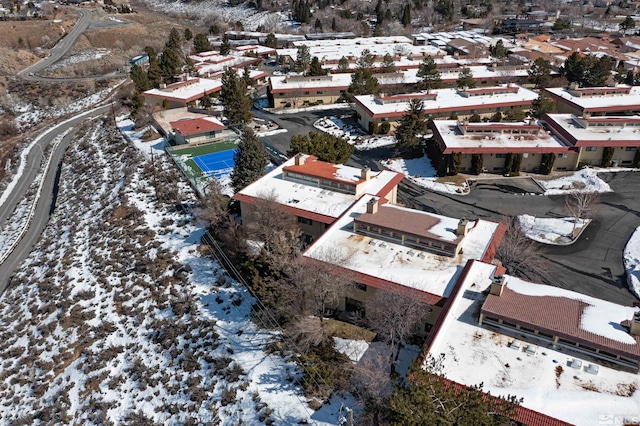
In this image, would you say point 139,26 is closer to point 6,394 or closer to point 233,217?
point 233,217

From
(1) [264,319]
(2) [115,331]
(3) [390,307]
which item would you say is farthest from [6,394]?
(3) [390,307]

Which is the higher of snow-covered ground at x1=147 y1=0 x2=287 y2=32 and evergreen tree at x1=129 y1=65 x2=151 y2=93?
snow-covered ground at x1=147 y1=0 x2=287 y2=32

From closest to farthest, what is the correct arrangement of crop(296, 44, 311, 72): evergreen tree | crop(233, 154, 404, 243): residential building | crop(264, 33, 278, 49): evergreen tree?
crop(233, 154, 404, 243): residential building → crop(296, 44, 311, 72): evergreen tree → crop(264, 33, 278, 49): evergreen tree

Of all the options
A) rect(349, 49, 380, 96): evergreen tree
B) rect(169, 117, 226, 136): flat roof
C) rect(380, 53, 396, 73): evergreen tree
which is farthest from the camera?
rect(380, 53, 396, 73): evergreen tree

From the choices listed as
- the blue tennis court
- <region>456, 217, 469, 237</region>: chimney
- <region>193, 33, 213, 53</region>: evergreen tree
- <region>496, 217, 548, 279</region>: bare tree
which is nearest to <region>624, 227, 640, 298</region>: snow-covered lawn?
<region>496, 217, 548, 279</region>: bare tree

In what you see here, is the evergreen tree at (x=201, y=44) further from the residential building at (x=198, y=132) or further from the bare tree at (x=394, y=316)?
the bare tree at (x=394, y=316)

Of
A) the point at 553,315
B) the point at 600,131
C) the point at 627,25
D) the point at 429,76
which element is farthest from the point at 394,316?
the point at 627,25

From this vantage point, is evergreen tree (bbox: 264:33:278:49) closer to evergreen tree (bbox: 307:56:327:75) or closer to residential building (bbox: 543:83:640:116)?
evergreen tree (bbox: 307:56:327:75)
